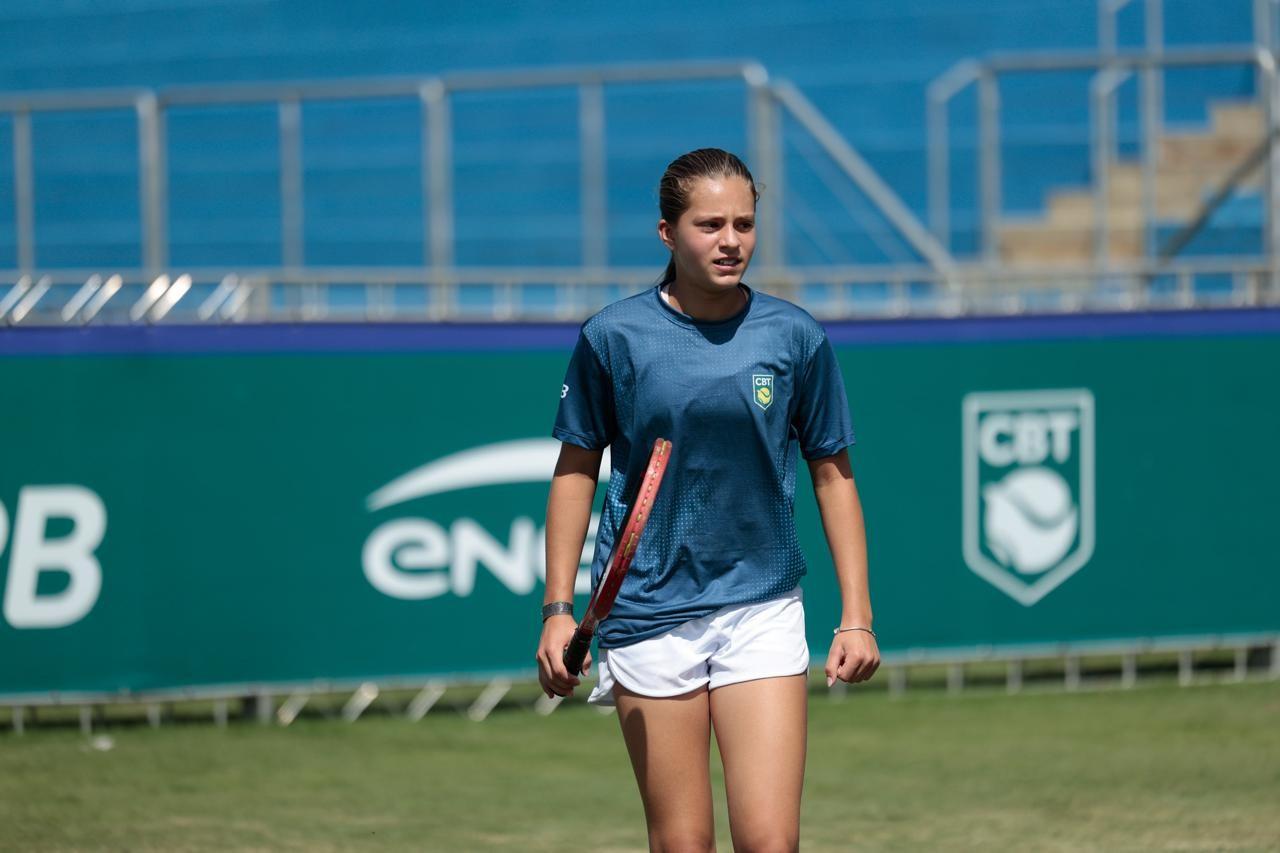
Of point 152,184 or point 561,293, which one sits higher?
point 152,184

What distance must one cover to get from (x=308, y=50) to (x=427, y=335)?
11315 mm

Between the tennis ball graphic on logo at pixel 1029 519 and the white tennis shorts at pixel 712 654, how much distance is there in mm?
5253

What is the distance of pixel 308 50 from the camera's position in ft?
62.9

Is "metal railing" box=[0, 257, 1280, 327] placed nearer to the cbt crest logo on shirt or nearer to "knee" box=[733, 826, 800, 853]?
the cbt crest logo on shirt

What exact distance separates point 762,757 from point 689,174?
4.01ft

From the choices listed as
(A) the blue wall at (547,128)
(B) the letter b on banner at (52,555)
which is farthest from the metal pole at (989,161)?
(A) the blue wall at (547,128)

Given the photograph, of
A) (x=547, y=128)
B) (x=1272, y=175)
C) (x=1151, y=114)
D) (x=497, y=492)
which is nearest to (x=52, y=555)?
(x=497, y=492)

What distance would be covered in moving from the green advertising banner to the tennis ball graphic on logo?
11mm

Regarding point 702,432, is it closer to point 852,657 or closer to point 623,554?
point 623,554

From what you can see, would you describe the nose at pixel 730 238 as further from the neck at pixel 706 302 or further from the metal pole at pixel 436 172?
the metal pole at pixel 436 172

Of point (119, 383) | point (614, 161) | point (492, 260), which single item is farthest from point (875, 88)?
point (119, 383)

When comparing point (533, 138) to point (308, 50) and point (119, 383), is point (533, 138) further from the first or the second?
point (119, 383)

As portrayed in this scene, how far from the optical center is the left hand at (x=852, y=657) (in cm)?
395

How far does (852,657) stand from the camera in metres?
3.95
